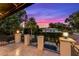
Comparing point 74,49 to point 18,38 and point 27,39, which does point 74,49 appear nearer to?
point 27,39

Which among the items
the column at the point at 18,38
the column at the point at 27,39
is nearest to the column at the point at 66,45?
the column at the point at 27,39

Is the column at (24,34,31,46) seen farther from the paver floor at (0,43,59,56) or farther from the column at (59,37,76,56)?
the column at (59,37,76,56)

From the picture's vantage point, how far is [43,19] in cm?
261

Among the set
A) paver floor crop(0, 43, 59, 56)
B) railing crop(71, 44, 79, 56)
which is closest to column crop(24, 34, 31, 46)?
paver floor crop(0, 43, 59, 56)

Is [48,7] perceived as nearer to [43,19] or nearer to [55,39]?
[43,19]

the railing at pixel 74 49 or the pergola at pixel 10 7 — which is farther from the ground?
the pergola at pixel 10 7

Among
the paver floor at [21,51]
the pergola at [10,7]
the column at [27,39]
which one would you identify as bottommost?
the paver floor at [21,51]

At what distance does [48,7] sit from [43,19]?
0.18 m

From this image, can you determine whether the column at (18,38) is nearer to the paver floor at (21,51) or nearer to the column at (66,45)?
the paver floor at (21,51)

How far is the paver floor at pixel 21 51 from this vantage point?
264 centimetres

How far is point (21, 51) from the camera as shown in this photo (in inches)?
105

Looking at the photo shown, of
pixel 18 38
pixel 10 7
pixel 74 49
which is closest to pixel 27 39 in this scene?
pixel 18 38

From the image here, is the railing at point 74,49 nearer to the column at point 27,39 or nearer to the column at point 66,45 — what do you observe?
the column at point 66,45

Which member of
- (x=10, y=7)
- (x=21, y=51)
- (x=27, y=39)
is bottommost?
(x=21, y=51)
